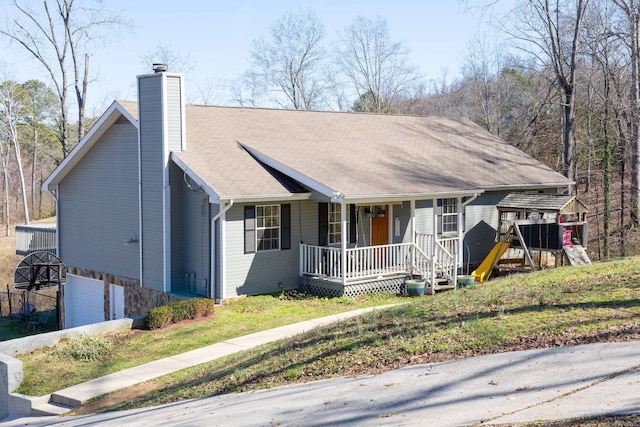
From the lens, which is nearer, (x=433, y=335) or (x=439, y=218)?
(x=433, y=335)

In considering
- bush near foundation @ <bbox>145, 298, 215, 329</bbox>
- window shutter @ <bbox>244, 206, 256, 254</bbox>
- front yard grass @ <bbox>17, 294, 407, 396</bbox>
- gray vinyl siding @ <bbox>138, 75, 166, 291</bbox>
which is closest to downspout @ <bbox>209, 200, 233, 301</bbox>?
front yard grass @ <bbox>17, 294, 407, 396</bbox>

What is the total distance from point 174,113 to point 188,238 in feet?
11.6

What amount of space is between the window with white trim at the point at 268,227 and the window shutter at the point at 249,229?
0.13 metres

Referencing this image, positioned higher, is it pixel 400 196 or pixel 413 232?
pixel 400 196

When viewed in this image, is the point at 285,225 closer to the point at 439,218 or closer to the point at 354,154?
the point at 354,154

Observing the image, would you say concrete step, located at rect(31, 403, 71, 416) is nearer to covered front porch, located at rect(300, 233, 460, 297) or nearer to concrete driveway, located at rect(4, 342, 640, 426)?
concrete driveway, located at rect(4, 342, 640, 426)

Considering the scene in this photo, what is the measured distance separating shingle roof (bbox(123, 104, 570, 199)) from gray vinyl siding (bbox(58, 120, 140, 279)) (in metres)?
1.72

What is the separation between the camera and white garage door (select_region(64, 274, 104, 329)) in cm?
2341

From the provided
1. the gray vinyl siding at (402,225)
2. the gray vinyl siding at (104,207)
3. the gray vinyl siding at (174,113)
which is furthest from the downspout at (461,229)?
the gray vinyl siding at (104,207)

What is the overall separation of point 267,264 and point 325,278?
167 centimetres

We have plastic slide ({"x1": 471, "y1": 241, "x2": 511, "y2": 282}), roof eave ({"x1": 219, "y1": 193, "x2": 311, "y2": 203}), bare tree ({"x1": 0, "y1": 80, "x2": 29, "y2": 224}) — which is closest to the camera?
roof eave ({"x1": 219, "y1": 193, "x2": 311, "y2": 203})

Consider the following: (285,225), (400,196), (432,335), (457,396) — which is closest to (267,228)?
(285,225)

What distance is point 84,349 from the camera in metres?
15.4

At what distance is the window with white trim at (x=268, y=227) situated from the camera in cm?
1965
